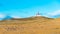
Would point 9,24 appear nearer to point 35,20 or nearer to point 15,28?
point 15,28

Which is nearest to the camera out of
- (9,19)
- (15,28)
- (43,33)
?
(43,33)

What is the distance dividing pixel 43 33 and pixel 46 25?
1.83 ft

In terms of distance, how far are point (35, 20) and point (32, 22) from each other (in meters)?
0.20

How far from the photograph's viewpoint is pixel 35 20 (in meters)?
6.38

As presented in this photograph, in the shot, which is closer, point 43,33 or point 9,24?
point 43,33

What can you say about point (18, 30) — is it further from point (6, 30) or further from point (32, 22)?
point (32, 22)

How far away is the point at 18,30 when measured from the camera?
5473mm

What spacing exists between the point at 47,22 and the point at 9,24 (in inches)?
66.6

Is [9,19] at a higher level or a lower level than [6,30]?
higher

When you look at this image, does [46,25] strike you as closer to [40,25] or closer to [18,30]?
[40,25]

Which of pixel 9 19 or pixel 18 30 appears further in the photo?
pixel 9 19

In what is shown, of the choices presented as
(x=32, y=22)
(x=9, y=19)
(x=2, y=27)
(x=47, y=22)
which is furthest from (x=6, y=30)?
(x=47, y=22)

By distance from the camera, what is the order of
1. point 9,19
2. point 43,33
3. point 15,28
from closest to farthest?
1. point 43,33
2. point 15,28
3. point 9,19

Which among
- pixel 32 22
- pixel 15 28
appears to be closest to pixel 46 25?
pixel 32 22
